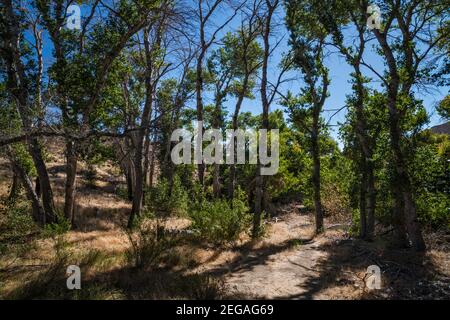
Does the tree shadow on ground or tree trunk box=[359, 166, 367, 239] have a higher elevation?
tree trunk box=[359, 166, 367, 239]

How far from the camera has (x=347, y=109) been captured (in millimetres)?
12961

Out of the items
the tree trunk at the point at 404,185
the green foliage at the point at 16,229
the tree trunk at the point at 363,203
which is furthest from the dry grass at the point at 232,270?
the tree trunk at the point at 363,203

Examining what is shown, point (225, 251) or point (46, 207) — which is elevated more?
point (46, 207)

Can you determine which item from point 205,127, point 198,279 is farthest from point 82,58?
point 205,127

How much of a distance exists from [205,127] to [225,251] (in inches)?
794

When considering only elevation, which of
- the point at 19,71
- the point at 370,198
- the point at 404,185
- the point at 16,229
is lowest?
the point at 16,229

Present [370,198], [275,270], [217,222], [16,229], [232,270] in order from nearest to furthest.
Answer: [232,270] → [275,270] → [16,229] → [217,222] → [370,198]

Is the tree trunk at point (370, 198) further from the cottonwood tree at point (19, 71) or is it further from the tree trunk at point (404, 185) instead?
the cottonwood tree at point (19, 71)

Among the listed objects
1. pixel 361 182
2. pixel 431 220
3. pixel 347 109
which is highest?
pixel 347 109

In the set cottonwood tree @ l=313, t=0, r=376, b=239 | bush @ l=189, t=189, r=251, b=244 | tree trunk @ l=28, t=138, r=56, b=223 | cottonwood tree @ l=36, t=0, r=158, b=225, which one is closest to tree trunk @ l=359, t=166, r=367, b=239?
cottonwood tree @ l=313, t=0, r=376, b=239

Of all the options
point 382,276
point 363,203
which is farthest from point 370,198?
point 382,276

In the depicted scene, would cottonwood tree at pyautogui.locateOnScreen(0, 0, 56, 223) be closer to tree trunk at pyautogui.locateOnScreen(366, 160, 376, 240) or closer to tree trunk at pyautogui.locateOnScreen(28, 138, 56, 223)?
tree trunk at pyautogui.locateOnScreen(28, 138, 56, 223)

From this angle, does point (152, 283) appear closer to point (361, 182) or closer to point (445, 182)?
point (361, 182)

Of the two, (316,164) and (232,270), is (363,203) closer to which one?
(316,164)
